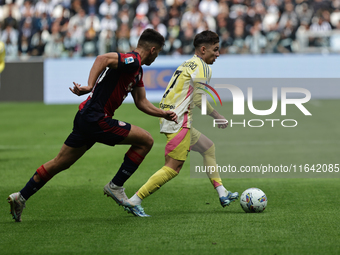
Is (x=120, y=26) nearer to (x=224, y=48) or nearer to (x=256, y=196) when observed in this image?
(x=224, y=48)

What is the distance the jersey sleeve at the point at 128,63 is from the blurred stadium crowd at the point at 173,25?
1580 cm

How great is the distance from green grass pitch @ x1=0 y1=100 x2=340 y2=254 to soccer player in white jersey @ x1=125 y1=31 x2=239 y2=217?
27 cm

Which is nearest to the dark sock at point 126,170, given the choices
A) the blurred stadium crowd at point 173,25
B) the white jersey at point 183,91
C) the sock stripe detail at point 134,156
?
the sock stripe detail at point 134,156

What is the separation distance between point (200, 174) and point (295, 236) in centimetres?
189

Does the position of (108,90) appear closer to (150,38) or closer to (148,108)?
(148,108)

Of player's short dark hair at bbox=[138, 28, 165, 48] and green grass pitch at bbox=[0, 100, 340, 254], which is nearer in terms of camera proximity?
green grass pitch at bbox=[0, 100, 340, 254]

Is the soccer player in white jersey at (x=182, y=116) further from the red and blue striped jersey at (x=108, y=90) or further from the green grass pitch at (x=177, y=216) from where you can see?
the red and blue striped jersey at (x=108, y=90)

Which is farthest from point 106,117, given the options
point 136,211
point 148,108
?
point 136,211

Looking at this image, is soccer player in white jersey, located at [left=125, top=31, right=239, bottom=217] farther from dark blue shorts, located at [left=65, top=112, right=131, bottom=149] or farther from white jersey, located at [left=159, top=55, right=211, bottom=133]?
dark blue shorts, located at [left=65, top=112, right=131, bottom=149]

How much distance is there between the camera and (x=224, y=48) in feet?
68.6

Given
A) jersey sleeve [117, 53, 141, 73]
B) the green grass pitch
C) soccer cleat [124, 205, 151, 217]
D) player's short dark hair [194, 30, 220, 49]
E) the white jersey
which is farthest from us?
player's short dark hair [194, 30, 220, 49]

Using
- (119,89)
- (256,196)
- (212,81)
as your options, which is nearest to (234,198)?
(256,196)

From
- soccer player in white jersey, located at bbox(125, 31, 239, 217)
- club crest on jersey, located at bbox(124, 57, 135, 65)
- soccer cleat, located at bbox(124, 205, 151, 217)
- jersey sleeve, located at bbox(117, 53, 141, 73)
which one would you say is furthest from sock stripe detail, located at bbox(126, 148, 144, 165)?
club crest on jersey, located at bbox(124, 57, 135, 65)

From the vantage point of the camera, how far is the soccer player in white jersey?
585 cm
